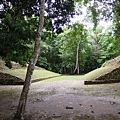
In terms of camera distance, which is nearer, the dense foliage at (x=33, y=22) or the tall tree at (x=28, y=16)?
the dense foliage at (x=33, y=22)

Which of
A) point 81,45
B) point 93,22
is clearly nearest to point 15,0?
point 93,22

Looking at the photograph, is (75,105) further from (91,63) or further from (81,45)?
(91,63)

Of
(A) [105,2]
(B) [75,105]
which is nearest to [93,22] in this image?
(A) [105,2]

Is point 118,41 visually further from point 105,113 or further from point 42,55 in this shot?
point 42,55

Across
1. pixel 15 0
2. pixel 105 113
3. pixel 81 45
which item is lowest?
pixel 105 113

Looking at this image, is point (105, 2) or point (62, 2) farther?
point (105, 2)

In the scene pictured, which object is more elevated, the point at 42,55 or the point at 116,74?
the point at 42,55

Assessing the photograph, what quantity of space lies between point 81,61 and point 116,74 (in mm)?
16973

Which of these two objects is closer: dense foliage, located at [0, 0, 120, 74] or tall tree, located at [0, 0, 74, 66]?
dense foliage, located at [0, 0, 120, 74]

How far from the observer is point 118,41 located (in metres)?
10.7

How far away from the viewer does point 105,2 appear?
28.6 feet

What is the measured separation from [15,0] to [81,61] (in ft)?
74.0

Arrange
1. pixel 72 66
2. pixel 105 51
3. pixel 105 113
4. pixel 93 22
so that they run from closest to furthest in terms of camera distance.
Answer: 1. pixel 105 113
2. pixel 93 22
3. pixel 105 51
4. pixel 72 66

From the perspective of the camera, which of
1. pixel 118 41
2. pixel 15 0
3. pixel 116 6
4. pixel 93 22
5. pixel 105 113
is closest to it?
pixel 105 113
